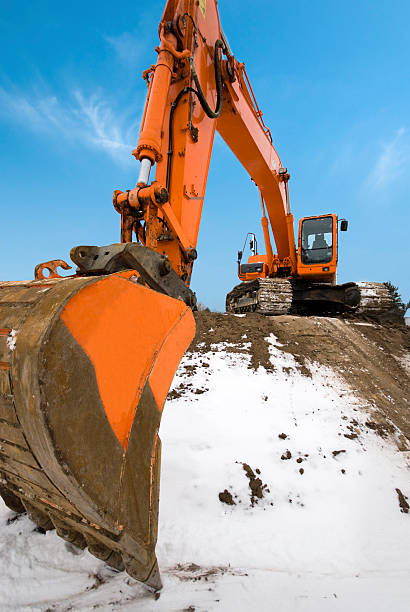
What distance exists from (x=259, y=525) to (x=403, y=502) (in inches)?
45.0

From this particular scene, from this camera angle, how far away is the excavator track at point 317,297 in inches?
280

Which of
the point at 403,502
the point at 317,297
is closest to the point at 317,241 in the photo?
the point at 317,297

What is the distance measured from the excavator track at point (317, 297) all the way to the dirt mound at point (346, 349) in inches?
41.1

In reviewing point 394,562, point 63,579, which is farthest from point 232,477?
point 63,579

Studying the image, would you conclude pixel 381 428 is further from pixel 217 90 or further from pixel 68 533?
pixel 217 90

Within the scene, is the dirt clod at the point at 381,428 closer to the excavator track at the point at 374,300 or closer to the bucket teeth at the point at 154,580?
the bucket teeth at the point at 154,580

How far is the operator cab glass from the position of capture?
25.0 ft

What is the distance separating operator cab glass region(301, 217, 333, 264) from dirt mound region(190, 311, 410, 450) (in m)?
2.25

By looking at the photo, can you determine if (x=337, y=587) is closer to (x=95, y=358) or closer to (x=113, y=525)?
(x=113, y=525)

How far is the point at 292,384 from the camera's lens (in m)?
3.69

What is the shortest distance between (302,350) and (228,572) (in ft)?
11.0

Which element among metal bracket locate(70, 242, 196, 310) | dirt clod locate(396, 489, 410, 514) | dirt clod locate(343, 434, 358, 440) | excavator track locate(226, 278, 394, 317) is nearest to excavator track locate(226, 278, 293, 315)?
excavator track locate(226, 278, 394, 317)

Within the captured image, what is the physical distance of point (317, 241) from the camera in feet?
25.2

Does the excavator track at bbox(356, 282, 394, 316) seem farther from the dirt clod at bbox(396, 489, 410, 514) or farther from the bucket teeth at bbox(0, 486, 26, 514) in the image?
the bucket teeth at bbox(0, 486, 26, 514)
